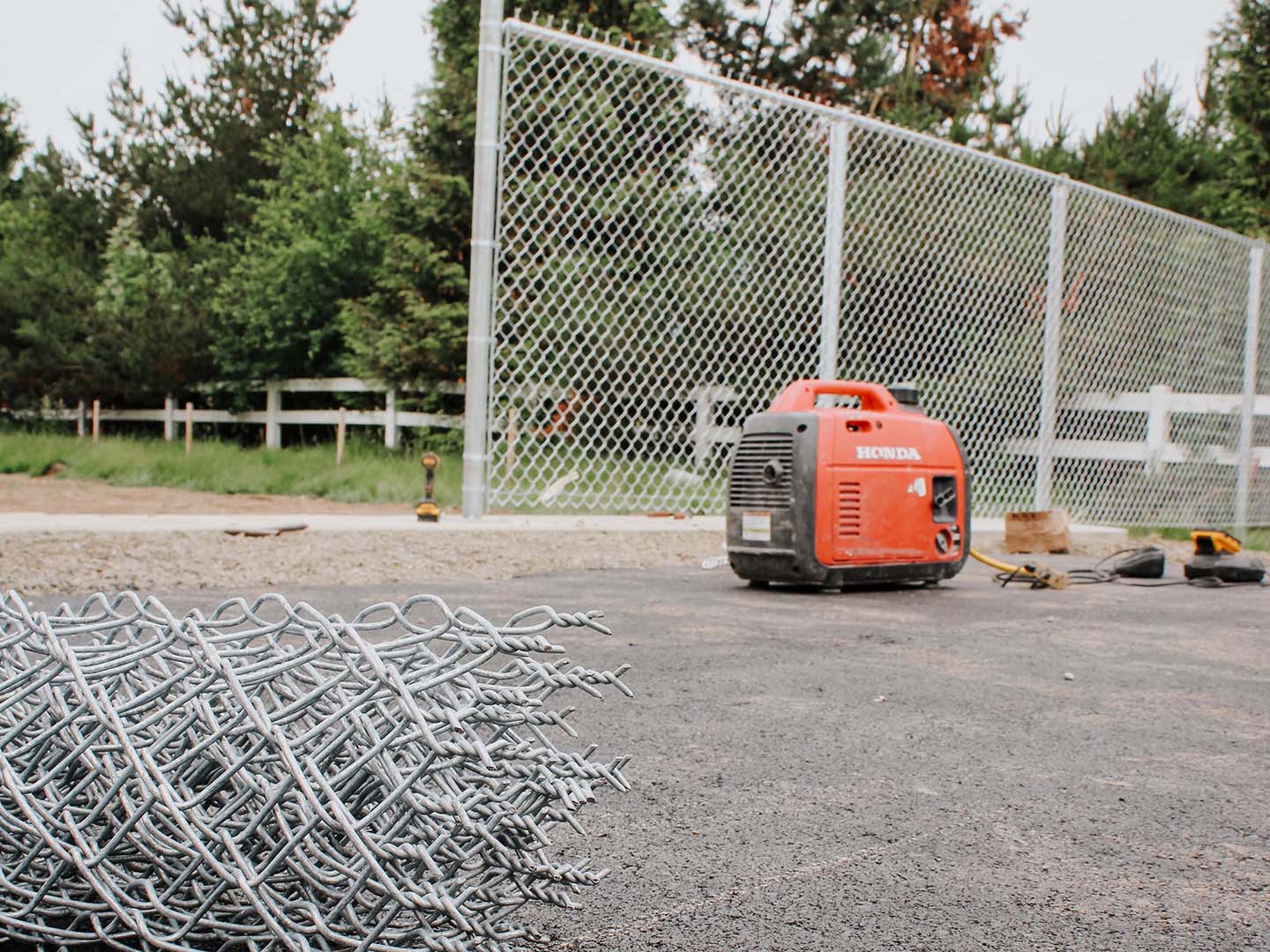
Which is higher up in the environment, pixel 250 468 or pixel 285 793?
pixel 285 793

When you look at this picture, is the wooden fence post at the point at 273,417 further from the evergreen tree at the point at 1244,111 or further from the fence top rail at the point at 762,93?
the evergreen tree at the point at 1244,111

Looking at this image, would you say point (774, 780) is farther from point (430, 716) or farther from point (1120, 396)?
point (1120, 396)

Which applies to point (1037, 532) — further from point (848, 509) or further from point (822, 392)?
point (848, 509)

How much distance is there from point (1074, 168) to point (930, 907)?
1505cm

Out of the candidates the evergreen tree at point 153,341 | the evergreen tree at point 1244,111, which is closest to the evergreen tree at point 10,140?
the evergreen tree at point 153,341

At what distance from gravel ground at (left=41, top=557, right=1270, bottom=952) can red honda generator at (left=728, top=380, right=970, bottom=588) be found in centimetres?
83

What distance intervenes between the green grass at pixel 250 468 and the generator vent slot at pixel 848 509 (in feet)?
16.2

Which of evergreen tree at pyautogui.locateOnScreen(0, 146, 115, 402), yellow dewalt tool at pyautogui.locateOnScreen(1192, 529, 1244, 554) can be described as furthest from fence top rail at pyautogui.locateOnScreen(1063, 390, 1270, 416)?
evergreen tree at pyautogui.locateOnScreen(0, 146, 115, 402)

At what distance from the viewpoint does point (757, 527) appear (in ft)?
16.7

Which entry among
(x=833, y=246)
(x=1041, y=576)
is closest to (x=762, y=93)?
(x=833, y=246)

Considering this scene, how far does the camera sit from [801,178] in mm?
6957

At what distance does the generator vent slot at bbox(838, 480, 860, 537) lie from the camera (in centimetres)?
503

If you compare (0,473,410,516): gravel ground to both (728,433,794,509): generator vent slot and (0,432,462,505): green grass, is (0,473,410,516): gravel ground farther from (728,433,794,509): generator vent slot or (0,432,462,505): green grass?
(728,433,794,509): generator vent slot

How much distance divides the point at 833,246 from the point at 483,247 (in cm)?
216
